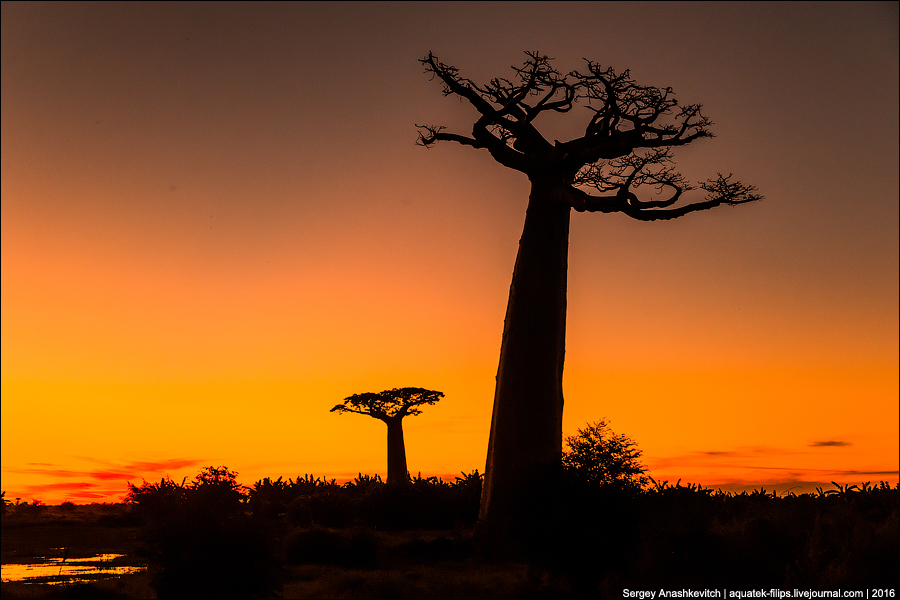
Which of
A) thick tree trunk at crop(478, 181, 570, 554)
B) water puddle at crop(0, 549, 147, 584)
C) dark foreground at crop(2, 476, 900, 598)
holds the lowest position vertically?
water puddle at crop(0, 549, 147, 584)

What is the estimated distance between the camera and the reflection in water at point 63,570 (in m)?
14.8

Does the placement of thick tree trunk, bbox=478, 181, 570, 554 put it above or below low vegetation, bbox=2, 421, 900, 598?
above

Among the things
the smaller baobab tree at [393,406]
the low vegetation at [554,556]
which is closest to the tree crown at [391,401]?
the smaller baobab tree at [393,406]

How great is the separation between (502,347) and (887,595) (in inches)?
361

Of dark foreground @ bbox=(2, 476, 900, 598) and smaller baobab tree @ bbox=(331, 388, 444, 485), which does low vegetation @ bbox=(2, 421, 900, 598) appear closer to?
dark foreground @ bbox=(2, 476, 900, 598)

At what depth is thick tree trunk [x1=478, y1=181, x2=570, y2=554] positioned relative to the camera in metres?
16.5

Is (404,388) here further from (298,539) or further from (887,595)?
(887,595)

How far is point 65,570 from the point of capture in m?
16.4

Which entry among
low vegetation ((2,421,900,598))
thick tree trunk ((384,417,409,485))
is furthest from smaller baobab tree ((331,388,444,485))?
low vegetation ((2,421,900,598))

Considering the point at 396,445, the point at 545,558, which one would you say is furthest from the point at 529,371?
the point at 396,445

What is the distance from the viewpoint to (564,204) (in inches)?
727

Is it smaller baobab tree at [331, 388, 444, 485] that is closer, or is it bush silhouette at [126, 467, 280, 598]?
bush silhouette at [126, 467, 280, 598]

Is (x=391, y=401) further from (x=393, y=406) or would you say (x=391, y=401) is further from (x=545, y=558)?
(x=545, y=558)

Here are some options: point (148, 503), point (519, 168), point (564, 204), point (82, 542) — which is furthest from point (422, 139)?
point (82, 542)
